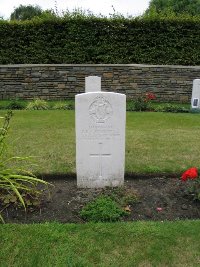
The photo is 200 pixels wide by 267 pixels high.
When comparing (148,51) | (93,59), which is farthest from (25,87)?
(148,51)

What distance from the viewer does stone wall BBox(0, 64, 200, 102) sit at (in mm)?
12555

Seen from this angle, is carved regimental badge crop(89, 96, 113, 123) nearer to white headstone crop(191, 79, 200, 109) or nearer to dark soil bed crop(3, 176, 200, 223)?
dark soil bed crop(3, 176, 200, 223)

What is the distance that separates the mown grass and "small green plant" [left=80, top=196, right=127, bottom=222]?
0.47 feet

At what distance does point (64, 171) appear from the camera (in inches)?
201

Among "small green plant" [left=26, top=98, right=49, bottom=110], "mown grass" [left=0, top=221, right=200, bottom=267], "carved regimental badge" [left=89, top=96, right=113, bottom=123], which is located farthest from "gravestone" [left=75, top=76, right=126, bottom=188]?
"small green plant" [left=26, top=98, right=49, bottom=110]

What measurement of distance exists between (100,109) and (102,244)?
1.65m

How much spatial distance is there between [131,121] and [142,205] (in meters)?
5.00

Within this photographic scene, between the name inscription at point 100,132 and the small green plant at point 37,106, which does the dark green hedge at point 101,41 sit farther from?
the name inscription at point 100,132

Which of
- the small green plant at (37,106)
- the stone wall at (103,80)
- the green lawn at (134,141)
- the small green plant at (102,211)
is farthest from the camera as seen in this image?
the stone wall at (103,80)

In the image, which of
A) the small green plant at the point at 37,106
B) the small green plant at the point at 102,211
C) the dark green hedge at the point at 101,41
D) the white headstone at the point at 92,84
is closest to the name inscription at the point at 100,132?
the small green plant at the point at 102,211

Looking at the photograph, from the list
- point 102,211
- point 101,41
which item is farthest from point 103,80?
point 102,211

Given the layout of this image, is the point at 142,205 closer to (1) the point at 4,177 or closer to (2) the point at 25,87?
(1) the point at 4,177

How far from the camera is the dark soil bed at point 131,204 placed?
388 centimetres

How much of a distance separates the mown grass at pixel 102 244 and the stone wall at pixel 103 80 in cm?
939
